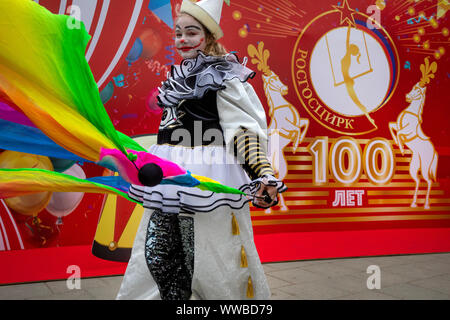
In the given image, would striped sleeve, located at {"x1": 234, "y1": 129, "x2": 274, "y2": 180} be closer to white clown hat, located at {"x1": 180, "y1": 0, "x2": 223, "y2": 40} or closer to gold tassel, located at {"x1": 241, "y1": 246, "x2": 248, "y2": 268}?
gold tassel, located at {"x1": 241, "y1": 246, "x2": 248, "y2": 268}

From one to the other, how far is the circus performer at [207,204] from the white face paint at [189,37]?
0.46 ft

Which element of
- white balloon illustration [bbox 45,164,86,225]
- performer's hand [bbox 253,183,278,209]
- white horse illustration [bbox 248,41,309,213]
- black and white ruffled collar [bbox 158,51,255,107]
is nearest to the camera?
performer's hand [bbox 253,183,278,209]

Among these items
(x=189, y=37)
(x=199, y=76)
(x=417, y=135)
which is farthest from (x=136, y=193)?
(x=417, y=135)

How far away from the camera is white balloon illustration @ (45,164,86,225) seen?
101 inches

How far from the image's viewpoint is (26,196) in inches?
97.3

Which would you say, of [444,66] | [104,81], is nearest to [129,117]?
[104,81]

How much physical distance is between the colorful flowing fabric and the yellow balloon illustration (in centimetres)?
154

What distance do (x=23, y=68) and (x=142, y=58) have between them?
1.97 metres

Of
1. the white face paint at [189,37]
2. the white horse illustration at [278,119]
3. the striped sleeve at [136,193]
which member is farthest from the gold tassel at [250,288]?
the white horse illustration at [278,119]

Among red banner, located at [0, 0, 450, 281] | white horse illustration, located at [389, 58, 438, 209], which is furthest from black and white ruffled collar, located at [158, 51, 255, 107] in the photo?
white horse illustration, located at [389, 58, 438, 209]

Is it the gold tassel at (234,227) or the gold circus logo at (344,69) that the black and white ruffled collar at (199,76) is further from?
the gold circus logo at (344,69)

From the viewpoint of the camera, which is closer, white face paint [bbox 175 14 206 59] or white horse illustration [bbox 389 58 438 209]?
white face paint [bbox 175 14 206 59]

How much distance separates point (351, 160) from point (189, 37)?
2474 mm

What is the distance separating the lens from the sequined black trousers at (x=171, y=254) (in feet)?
3.74
